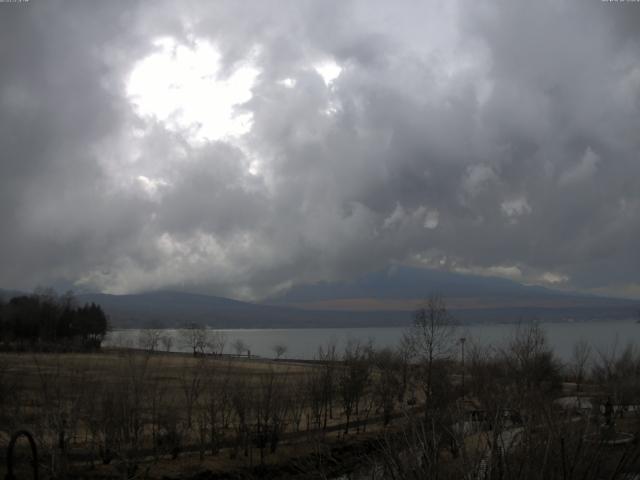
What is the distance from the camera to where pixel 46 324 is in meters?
138

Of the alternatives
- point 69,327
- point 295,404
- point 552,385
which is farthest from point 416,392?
point 69,327

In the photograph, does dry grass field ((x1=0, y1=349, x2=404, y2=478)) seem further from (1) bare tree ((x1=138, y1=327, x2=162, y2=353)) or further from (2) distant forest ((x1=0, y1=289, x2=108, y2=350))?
(2) distant forest ((x1=0, y1=289, x2=108, y2=350))

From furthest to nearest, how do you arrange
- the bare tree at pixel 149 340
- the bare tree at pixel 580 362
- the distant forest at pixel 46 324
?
1. the distant forest at pixel 46 324
2. the bare tree at pixel 149 340
3. the bare tree at pixel 580 362

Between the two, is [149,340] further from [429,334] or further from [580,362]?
[580,362]

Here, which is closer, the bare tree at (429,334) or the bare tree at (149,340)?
the bare tree at (429,334)

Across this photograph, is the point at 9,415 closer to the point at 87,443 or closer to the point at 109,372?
the point at 87,443

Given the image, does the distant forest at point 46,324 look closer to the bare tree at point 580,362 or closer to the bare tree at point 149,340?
the bare tree at point 149,340

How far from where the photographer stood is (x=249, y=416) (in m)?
42.2

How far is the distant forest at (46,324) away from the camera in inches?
5241

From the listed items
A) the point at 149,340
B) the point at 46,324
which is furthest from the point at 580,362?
the point at 46,324

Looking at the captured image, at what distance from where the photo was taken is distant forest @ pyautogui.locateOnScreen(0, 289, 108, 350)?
133 metres

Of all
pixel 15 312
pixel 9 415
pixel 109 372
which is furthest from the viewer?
pixel 15 312

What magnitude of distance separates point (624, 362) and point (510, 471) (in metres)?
52.3

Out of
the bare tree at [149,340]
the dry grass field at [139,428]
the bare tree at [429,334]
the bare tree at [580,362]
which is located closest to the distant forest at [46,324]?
the bare tree at [149,340]
